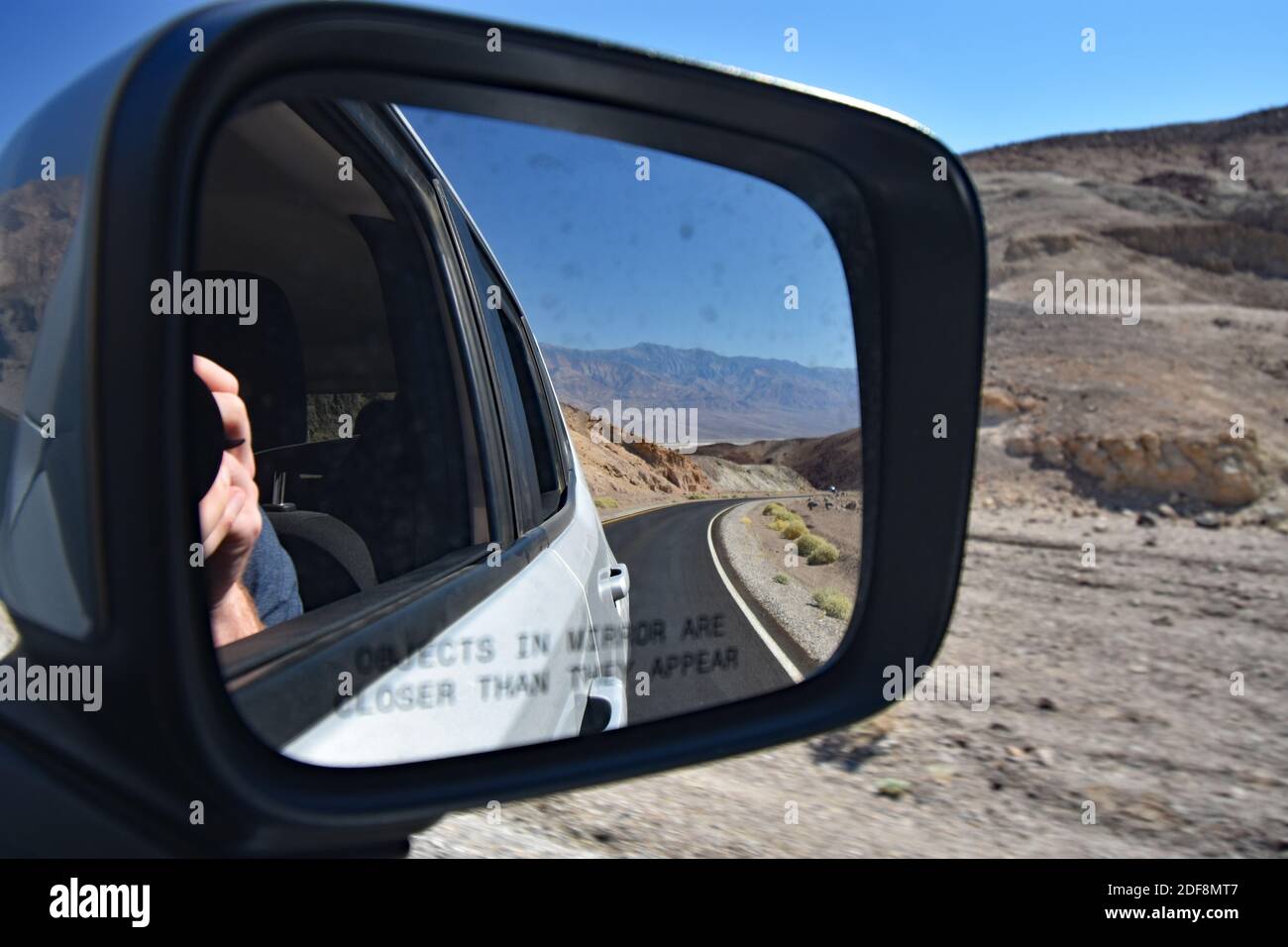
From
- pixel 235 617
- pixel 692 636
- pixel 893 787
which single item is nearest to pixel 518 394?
pixel 692 636

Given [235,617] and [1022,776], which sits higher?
[235,617]

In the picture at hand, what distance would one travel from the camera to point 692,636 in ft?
7.57

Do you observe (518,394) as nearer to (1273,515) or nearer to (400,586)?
(400,586)

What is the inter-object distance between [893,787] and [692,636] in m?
3.34

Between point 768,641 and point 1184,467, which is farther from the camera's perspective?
point 1184,467

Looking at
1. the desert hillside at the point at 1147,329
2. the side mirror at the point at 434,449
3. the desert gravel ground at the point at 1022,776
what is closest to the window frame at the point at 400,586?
the side mirror at the point at 434,449

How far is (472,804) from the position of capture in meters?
1.58

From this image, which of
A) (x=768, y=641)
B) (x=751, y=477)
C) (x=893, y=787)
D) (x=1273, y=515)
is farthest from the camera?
(x=1273, y=515)

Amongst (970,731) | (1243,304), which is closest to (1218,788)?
(970,731)

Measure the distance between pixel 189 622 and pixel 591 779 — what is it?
79cm

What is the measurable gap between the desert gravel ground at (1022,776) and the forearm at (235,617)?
5.44 feet

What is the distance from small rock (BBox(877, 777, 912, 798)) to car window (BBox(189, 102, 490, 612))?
3.43 metres

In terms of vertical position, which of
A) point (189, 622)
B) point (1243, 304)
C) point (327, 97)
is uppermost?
point (1243, 304)

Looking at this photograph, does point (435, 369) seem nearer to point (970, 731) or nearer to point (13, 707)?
point (13, 707)
